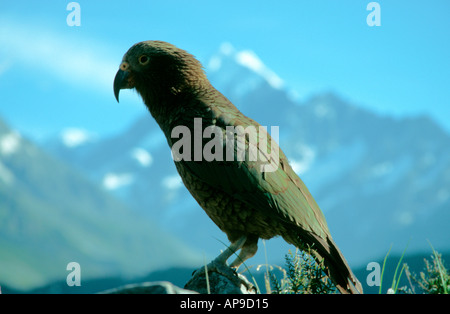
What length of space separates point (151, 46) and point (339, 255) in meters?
3.37

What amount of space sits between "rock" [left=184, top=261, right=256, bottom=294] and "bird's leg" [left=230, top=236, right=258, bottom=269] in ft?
0.55

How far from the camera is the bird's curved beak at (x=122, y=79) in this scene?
5560 mm

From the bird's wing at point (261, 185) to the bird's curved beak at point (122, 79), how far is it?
1514 millimetres

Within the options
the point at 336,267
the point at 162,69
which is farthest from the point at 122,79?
the point at 336,267

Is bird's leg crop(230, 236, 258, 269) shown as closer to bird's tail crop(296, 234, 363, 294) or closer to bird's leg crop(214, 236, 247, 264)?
bird's leg crop(214, 236, 247, 264)

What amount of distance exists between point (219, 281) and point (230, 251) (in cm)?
36

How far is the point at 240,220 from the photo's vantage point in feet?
15.4

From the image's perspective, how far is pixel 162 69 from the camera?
17.6 ft

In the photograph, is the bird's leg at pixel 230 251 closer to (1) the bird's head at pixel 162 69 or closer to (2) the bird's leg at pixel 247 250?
(2) the bird's leg at pixel 247 250

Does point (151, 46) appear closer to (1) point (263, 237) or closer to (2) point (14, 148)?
(1) point (263, 237)

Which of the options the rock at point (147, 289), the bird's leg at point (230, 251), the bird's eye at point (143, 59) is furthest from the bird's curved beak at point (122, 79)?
the rock at point (147, 289)

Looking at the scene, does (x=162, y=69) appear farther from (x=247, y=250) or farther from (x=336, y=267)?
(x=336, y=267)
